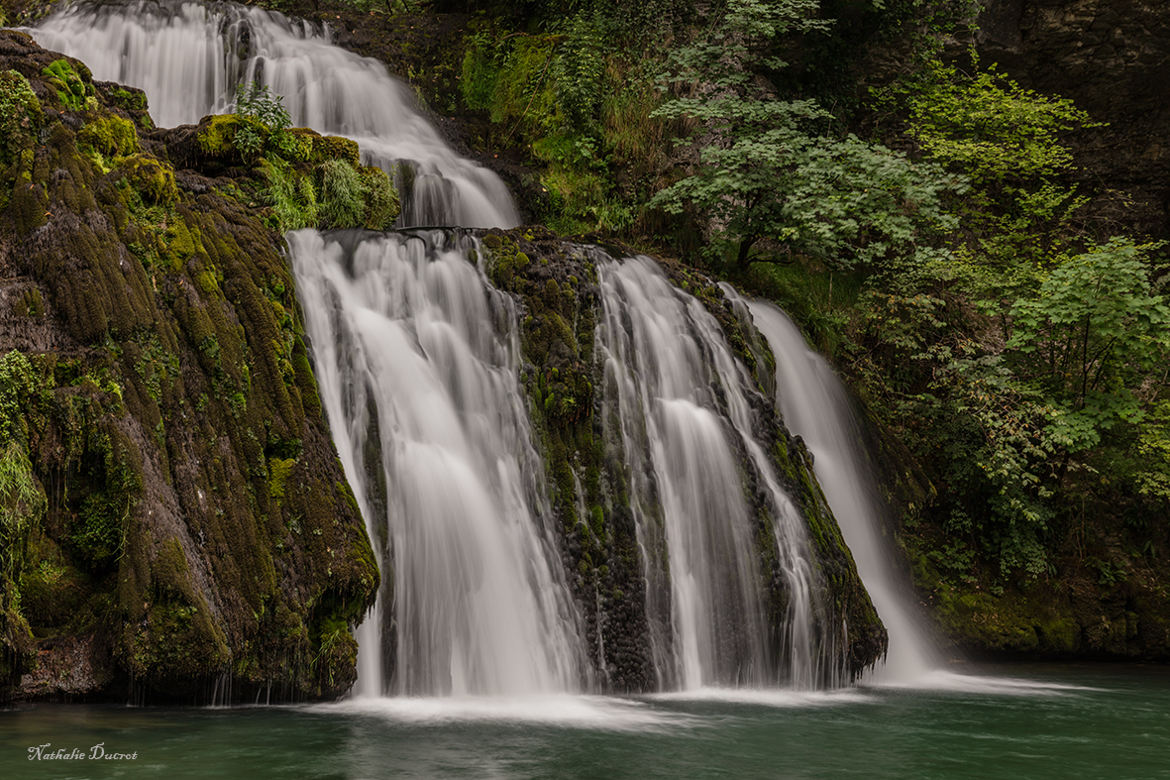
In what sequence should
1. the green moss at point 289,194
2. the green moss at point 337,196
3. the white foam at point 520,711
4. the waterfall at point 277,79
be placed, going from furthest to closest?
the waterfall at point 277,79 → the green moss at point 337,196 → the green moss at point 289,194 → the white foam at point 520,711

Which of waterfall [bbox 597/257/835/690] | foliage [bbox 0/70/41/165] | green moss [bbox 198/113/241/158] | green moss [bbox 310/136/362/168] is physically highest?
green moss [bbox 310/136/362/168]

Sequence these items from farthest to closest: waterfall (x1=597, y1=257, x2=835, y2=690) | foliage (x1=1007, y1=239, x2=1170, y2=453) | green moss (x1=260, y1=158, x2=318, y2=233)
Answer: foliage (x1=1007, y1=239, x2=1170, y2=453) → green moss (x1=260, y1=158, x2=318, y2=233) → waterfall (x1=597, y1=257, x2=835, y2=690)

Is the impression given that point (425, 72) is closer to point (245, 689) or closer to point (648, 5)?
point (648, 5)

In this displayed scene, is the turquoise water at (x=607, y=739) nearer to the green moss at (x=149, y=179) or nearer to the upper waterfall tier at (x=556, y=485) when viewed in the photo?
the upper waterfall tier at (x=556, y=485)

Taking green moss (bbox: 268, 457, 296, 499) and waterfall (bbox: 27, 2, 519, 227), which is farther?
waterfall (bbox: 27, 2, 519, 227)

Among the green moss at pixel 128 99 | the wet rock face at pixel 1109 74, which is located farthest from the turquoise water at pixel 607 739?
the wet rock face at pixel 1109 74

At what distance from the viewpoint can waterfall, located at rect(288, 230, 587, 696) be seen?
6.67m

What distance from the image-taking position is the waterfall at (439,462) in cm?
667

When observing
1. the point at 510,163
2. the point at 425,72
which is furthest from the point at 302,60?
the point at 510,163

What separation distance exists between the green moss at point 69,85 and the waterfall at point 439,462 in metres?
1.93

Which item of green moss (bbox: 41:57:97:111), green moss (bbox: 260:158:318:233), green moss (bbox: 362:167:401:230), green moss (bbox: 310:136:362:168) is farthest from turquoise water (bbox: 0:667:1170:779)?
green moss (bbox: 310:136:362:168)

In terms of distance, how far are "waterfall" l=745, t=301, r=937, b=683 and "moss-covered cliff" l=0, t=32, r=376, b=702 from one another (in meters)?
6.09

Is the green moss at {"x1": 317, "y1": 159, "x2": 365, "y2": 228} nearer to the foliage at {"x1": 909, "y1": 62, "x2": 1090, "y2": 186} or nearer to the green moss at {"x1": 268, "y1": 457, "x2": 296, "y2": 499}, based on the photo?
the green moss at {"x1": 268, "y1": 457, "x2": 296, "y2": 499}

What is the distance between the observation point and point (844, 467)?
10883 millimetres
